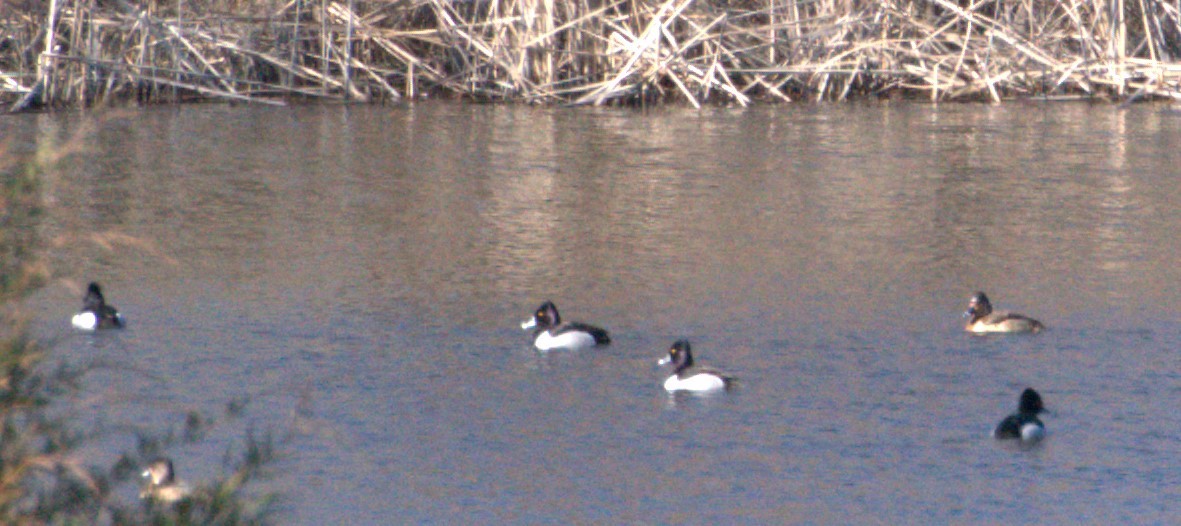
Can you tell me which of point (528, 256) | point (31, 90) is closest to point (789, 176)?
point (528, 256)

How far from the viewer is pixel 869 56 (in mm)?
21781

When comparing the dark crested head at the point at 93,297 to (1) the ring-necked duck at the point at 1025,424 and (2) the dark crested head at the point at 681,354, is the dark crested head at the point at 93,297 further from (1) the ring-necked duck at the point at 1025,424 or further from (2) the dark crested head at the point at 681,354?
(1) the ring-necked duck at the point at 1025,424

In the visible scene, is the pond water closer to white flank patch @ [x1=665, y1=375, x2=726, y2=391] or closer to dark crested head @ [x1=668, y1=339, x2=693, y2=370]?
white flank patch @ [x1=665, y1=375, x2=726, y2=391]

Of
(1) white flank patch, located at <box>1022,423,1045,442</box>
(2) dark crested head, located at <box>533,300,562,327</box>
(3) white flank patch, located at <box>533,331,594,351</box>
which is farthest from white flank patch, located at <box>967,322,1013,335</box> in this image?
(2) dark crested head, located at <box>533,300,562,327</box>

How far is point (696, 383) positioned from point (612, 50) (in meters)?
13.2

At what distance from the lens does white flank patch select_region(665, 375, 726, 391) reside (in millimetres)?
8094

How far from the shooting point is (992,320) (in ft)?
30.3

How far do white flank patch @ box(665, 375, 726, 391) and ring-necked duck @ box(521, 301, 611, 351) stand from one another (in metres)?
0.77

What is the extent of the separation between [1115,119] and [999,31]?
2.64 m

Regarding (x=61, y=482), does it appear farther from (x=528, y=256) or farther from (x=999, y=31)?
(x=999, y=31)

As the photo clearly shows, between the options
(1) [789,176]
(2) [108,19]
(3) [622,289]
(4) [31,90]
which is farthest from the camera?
(2) [108,19]

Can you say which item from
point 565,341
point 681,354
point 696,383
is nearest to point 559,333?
point 565,341

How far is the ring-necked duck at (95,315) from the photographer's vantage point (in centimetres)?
909

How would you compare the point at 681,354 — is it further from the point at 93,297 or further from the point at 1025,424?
the point at 93,297
